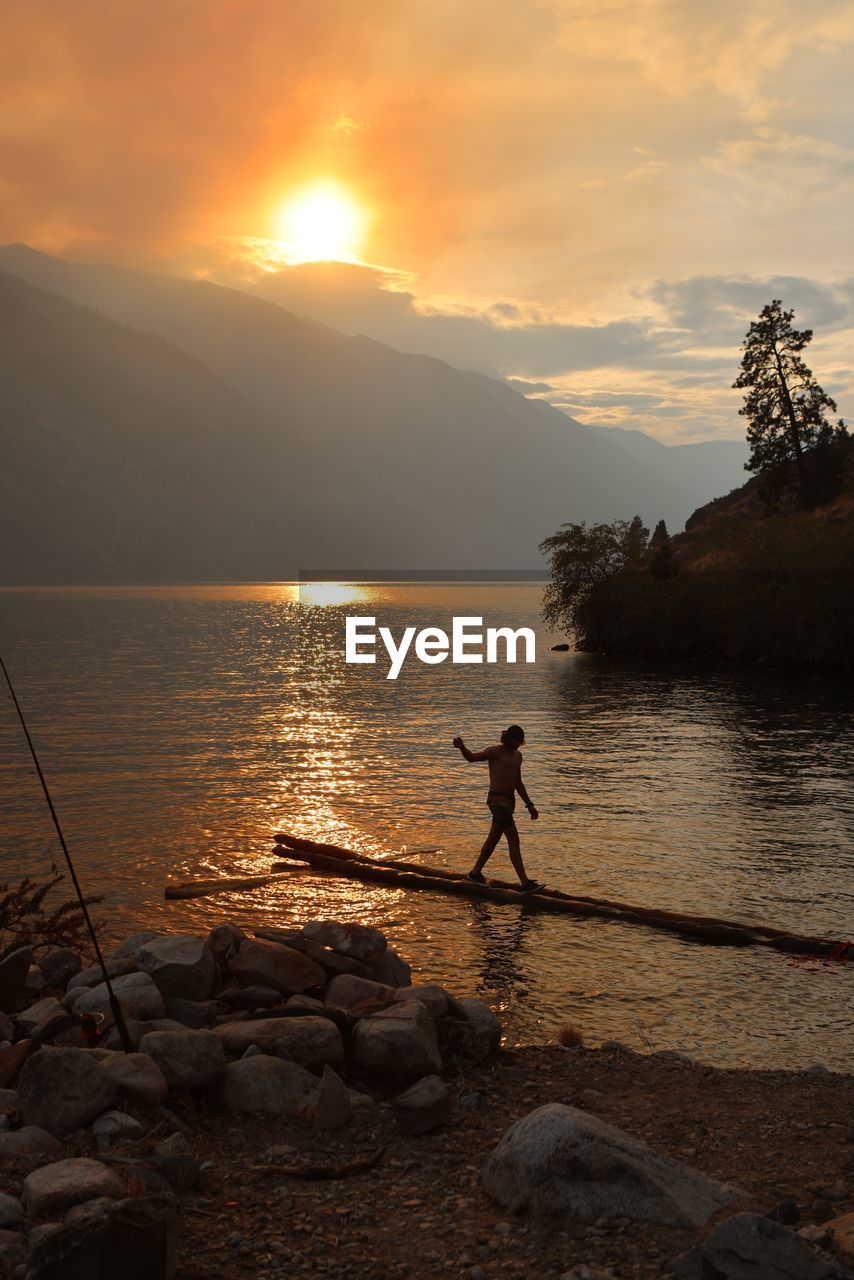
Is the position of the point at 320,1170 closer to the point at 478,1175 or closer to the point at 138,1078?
the point at 478,1175

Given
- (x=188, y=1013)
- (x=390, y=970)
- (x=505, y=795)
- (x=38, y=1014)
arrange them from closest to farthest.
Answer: (x=188, y=1013)
(x=38, y=1014)
(x=390, y=970)
(x=505, y=795)

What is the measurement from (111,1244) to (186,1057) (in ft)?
9.99

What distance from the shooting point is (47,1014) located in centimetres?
1146

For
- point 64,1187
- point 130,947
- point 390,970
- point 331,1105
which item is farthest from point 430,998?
point 64,1187

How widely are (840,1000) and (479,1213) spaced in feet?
28.1

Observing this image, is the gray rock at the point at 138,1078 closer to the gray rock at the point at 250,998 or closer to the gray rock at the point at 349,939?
the gray rock at the point at 250,998

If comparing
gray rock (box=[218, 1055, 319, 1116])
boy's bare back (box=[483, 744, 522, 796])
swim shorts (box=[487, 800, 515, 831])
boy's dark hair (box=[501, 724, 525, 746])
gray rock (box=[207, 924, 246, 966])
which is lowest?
gray rock (box=[218, 1055, 319, 1116])

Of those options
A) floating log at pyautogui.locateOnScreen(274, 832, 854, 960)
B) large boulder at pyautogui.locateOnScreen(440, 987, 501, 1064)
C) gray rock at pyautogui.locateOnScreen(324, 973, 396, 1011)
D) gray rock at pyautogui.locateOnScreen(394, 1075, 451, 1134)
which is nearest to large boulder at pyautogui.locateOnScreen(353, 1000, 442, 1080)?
large boulder at pyautogui.locateOnScreen(440, 987, 501, 1064)

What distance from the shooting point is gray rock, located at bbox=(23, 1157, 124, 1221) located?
7543mm

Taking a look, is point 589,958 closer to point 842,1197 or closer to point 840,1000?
point 840,1000

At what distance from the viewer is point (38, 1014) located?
38.0 feet

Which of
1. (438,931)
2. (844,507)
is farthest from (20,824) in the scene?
(844,507)

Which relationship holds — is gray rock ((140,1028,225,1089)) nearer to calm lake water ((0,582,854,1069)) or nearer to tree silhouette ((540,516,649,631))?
calm lake water ((0,582,854,1069))

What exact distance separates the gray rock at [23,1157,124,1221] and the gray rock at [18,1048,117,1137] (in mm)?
1132
